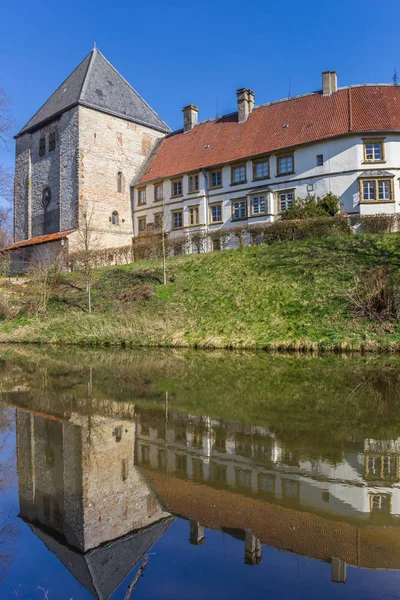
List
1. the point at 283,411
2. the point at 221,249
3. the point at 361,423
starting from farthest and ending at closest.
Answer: the point at 221,249
the point at 283,411
the point at 361,423

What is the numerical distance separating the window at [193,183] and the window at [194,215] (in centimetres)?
126

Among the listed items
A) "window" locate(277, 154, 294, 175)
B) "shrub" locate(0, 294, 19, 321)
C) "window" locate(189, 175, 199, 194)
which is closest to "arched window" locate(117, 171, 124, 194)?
"window" locate(189, 175, 199, 194)

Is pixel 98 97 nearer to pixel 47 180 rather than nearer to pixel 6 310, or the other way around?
pixel 47 180

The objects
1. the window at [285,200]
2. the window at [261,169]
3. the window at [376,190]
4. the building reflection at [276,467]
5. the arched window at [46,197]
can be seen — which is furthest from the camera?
the arched window at [46,197]

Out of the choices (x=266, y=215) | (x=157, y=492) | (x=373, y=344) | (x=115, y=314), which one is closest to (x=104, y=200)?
(x=266, y=215)

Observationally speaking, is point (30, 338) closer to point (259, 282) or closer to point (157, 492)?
point (259, 282)

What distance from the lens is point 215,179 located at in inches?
1431

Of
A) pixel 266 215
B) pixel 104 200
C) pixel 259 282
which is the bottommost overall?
pixel 259 282

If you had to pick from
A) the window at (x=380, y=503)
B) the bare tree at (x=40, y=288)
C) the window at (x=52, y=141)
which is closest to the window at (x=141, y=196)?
the window at (x=52, y=141)

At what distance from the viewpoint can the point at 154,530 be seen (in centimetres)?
403

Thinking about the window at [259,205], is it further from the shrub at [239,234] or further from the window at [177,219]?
the shrub at [239,234]

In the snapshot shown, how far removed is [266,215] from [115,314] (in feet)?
47.9

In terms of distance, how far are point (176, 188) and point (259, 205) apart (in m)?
8.24

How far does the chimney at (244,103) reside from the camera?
37.3 meters
